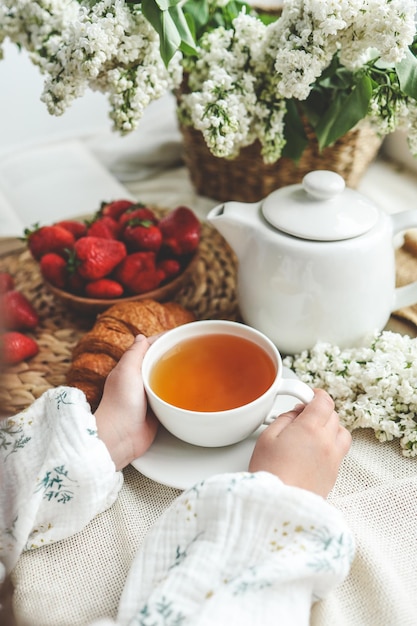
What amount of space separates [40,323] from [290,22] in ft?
2.14

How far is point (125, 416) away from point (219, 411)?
0.39ft

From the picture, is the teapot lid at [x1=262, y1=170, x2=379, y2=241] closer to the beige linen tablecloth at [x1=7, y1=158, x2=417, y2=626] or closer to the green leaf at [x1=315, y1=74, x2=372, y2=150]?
the green leaf at [x1=315, y1=74, x2=372, y2=150]

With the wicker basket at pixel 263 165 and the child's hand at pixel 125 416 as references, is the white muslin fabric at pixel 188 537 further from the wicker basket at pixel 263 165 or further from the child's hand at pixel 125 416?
the wicker basket at pixel 263 165

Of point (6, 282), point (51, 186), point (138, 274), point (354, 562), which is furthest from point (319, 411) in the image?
point (51, 186)

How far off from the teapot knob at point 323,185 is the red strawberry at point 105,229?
0.39m

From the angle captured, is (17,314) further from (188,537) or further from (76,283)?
(188,537)

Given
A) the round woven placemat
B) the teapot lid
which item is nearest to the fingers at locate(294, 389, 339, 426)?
the teapot lid

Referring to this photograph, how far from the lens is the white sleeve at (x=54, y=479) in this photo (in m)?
0.69

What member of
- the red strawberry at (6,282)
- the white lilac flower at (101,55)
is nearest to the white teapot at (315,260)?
the white lilac flower at (101,55)

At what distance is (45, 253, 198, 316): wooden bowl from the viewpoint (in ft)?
3.41

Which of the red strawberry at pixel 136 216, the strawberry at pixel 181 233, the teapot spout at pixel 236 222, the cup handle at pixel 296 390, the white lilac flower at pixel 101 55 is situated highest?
the white lilac flower at pixel 101 55

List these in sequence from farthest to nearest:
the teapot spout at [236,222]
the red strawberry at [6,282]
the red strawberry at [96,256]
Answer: the red strawberry at [6,282], the red strawberry at [96,256], the teapot spout at [236,222]

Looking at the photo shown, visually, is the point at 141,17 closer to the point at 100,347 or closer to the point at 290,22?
the point at 290,22

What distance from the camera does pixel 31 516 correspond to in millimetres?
686
